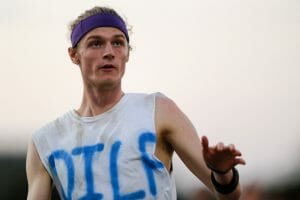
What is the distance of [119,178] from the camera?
5090mm

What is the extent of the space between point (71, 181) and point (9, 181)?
65.6 feet

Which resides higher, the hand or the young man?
the young man

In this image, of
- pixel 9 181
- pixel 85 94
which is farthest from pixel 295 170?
pixel 85 94

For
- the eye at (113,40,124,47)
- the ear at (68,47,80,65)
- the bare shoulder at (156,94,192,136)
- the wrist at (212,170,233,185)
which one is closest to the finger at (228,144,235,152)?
the wrist at (212,170,233,185)

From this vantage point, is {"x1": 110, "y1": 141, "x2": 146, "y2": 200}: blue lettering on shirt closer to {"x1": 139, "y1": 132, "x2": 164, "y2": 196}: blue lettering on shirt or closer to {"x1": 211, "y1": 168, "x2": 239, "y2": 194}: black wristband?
{"x1": 139, "y1": 132, "x2": 164, "y2": 196}: blue lettering on shirt

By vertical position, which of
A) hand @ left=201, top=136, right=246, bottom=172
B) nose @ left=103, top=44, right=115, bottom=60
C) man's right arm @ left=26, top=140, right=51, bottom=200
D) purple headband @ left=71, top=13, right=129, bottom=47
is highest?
purple headband @ left=71, top=13, right=129, bottom=47

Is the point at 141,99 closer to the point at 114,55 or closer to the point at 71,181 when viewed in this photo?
the point at 114,55

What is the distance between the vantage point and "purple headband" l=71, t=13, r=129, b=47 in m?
Answer: 5.55

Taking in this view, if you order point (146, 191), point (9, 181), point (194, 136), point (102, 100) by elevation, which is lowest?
point (146, 191)

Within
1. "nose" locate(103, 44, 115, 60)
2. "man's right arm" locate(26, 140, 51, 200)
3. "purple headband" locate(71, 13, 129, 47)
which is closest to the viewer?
"nose" locate(103, 44, 115, 60)

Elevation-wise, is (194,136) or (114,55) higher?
(114,55)

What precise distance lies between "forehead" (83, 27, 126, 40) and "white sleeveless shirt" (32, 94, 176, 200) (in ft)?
1.28

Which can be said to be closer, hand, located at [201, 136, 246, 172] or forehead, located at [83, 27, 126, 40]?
hand, located at [201, 136, 246, 172]

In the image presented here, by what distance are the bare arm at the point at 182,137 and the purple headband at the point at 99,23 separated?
602 millimetres
